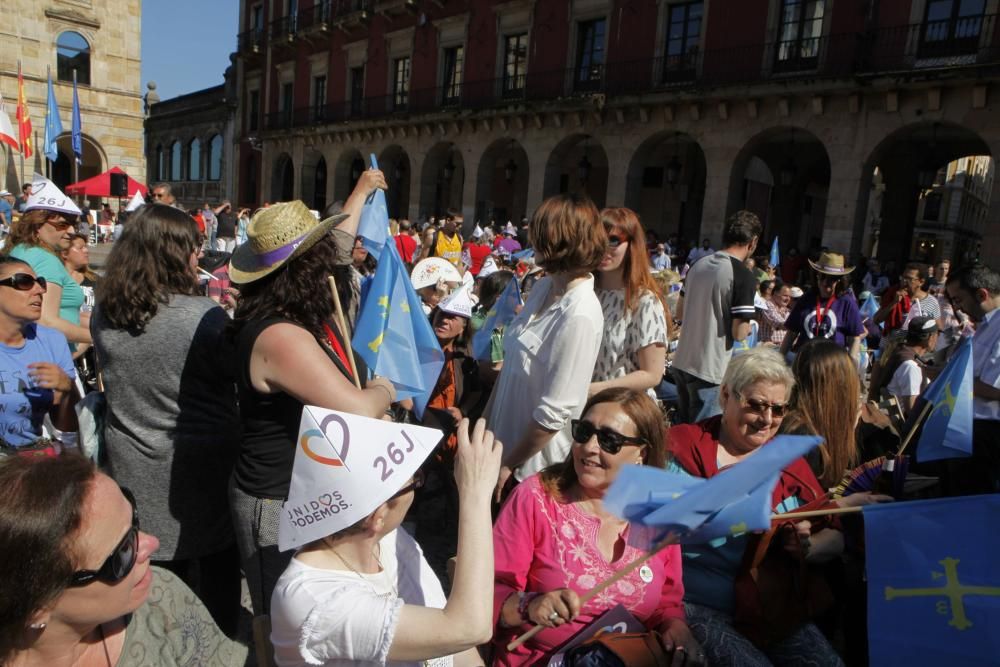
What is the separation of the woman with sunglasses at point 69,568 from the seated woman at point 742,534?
5.79ft

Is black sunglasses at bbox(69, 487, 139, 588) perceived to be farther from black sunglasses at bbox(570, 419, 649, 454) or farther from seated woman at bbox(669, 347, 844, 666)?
seated woman at bbox(669, 347, 844, 666)

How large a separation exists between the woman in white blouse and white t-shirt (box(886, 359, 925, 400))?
125 inches

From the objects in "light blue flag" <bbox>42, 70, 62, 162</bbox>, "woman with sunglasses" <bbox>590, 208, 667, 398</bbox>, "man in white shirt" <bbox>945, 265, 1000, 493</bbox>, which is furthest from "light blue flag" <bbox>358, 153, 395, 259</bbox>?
"light blue flag" <bbox>42, 70, 62, 162</bbox>

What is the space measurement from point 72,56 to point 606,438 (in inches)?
1398

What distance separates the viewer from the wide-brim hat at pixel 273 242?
2.06m

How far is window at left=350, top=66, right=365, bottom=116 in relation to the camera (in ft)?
86.1

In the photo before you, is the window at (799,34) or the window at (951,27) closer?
the window at (951,27)

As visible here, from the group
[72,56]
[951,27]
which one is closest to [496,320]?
[951,27]

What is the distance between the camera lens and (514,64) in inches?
808

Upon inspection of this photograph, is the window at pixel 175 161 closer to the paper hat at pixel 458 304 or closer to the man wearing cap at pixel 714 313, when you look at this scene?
the paper hat at pixel 458 304

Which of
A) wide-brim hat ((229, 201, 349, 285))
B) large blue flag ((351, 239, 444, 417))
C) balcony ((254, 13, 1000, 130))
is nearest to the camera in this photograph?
wide-brim hat ((229, 201, 349, 285))

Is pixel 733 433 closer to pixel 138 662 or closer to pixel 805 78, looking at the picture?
pixel 138 662

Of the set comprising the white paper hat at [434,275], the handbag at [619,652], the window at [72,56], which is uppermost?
the window at [72,56]

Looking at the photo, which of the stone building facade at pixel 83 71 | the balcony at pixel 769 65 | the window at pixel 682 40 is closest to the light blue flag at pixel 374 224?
the balcony at pixel 769 65
